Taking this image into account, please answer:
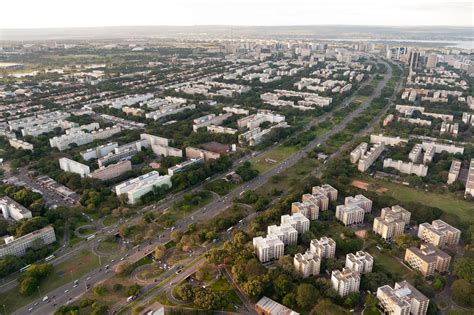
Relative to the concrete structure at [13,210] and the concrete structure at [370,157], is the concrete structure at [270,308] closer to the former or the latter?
the concrete structure at [13,210]

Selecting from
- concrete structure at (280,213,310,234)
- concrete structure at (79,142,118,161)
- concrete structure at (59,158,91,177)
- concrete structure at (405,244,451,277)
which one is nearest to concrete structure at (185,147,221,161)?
concrete structure at (79,142,118,161)

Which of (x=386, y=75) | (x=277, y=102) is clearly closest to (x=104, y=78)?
(x=277, y=102)

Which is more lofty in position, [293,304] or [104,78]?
[104,78]

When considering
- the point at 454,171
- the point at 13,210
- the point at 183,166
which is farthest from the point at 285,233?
the point at 13,210

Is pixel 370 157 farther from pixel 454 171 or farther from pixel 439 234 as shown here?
pixel 439 234

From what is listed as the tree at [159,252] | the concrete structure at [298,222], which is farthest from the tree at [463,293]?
the tree at [159,252]

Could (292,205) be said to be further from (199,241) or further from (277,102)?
(277,102)
